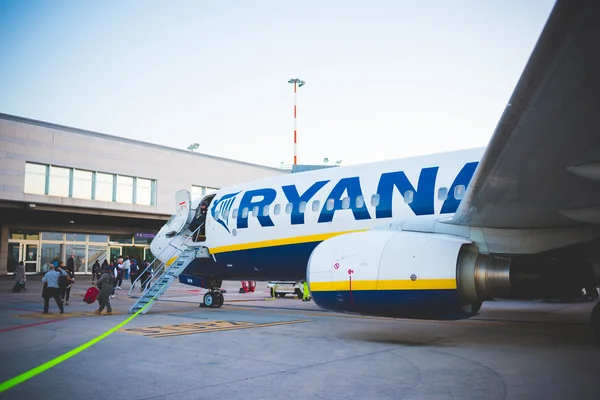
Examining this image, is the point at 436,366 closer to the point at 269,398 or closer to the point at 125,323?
the point at 269,398

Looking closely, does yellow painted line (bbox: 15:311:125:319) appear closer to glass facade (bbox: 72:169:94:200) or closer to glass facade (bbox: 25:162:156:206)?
glass facade (bbox: 25:162:156:206)

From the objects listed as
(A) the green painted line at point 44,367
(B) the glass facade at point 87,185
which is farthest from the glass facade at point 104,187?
(A) the green painted line at point 44,367

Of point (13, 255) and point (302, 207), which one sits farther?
point (13, 255)

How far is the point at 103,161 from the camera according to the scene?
35250mm

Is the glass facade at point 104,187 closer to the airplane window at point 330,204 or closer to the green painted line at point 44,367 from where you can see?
the airplane window at point 330,204

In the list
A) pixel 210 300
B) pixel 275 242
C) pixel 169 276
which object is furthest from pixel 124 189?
pixel 275 242

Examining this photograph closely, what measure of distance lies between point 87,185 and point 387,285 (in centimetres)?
3105

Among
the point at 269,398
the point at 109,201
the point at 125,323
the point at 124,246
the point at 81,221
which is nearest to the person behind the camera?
the point at 269,398

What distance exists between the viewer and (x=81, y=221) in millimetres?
39750

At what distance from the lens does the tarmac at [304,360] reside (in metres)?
5.30

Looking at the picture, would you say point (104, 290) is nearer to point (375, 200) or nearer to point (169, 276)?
point (169, 276)

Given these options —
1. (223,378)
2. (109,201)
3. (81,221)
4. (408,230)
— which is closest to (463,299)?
(408,230)

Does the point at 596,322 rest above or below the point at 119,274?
below

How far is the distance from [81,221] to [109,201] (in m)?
5.50
